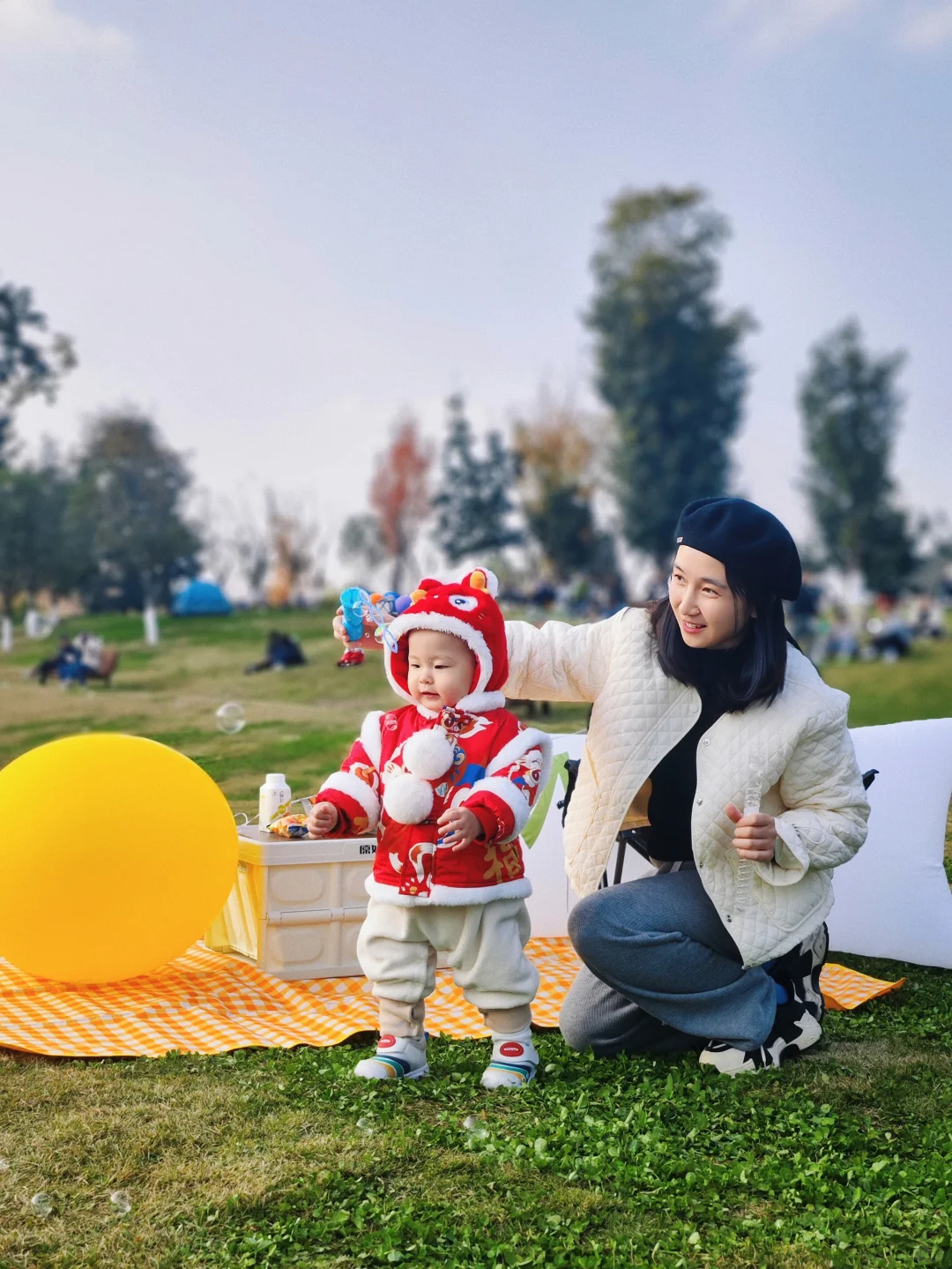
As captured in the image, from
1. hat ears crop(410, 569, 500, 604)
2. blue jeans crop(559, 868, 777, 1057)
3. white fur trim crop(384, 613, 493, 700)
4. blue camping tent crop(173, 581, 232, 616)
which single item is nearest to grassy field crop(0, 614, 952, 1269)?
blue jeans crop(559, 868, 777, 1057)

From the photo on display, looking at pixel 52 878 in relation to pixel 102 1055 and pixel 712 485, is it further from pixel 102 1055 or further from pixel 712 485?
pixel 712 485

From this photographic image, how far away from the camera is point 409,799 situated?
2.96 m

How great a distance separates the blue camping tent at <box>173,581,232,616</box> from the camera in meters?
21.6

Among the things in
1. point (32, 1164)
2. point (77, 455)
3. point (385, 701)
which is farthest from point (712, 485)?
point (32, 1164)

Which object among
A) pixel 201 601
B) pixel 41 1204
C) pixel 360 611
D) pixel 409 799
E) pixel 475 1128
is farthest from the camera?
pixel 201 601

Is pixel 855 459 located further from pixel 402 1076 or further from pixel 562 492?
pixel 402 1076

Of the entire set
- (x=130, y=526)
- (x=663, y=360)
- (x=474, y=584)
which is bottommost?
(x=474, y=584)

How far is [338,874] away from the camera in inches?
167

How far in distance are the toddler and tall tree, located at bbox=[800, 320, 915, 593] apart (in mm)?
21710

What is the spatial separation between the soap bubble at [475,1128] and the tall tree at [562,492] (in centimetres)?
2482

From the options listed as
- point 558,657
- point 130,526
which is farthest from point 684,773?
point 130,526

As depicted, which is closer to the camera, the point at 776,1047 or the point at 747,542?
the point at 747,542

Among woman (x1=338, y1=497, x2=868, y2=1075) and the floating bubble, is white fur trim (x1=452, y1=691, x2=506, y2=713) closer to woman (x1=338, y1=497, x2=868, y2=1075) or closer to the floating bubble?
woman (x1=338, y1=497, x2=868, y2=1075)

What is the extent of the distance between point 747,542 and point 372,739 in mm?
1051
